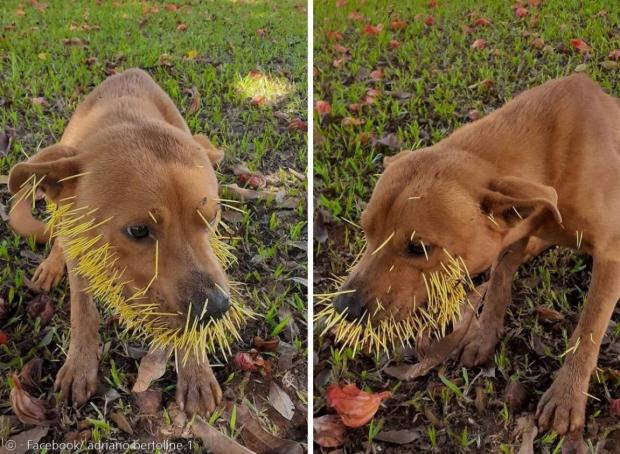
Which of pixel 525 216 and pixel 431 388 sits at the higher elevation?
pixel 525 216

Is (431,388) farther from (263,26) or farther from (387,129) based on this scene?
(263,26)

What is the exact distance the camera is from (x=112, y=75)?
1.50 meters

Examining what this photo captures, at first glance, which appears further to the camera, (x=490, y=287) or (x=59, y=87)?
(x=59, y=87)

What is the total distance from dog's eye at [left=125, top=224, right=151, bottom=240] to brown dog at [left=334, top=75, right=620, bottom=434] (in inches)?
16.9

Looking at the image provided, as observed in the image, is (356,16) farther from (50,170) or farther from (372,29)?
(50,170)

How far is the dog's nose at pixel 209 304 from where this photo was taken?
3.96 ft

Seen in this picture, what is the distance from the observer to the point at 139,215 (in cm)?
119

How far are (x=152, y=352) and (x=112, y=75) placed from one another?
0.68 m

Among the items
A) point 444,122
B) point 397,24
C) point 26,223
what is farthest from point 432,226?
point 26,223

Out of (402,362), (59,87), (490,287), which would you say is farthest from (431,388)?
(59,87)

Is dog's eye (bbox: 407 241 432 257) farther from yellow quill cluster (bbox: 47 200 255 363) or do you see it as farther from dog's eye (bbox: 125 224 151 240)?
dog's eye (bbox: 125 224 151 240)

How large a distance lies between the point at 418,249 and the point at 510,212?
0.19m

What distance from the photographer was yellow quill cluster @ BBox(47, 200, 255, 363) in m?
1.22

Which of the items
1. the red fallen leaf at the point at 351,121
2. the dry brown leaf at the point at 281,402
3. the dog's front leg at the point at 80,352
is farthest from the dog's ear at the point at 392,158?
the dog's front leg at the point at 80,352
